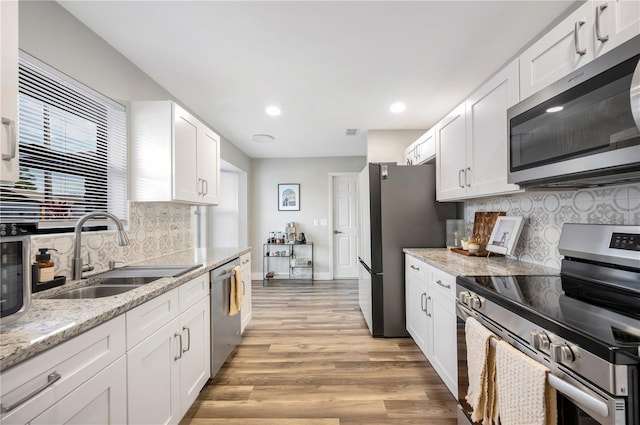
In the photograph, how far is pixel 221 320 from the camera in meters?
2.22

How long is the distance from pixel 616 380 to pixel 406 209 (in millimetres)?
2187

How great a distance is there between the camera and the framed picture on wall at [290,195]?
564 centimetres

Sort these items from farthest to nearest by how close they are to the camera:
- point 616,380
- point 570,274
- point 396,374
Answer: point 396,374 → point 570,274 → point 616,380

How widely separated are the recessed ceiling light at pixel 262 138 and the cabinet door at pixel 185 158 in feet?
5.36

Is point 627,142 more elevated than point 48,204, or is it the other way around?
point 627,142

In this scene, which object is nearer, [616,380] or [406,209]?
[616,380]

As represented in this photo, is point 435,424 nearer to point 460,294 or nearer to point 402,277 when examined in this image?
point 460,294

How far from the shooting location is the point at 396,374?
2191 mm

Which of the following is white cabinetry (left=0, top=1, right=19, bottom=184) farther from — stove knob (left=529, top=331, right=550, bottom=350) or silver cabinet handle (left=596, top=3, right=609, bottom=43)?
silver cabinet handle (left=596, top=3, right=609, bottom=43)

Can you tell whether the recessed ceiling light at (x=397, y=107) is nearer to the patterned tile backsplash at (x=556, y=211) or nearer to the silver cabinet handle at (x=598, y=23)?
the patterned tile backsplash at (x=556, y=211)

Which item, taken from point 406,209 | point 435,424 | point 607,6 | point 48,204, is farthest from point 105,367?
point 406,209

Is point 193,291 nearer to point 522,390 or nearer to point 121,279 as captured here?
point 121,279

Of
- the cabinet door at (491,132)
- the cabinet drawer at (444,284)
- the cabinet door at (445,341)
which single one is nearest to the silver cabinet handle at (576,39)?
the cabinet door at (491,132)

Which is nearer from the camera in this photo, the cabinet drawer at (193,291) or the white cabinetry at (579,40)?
the white cabinetry at (579,40)
